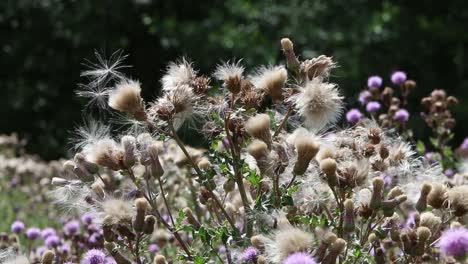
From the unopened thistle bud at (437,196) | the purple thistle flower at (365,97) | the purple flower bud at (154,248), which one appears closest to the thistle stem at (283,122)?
the unopened thistle bud at (437,196)

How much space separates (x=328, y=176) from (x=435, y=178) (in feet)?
2.43

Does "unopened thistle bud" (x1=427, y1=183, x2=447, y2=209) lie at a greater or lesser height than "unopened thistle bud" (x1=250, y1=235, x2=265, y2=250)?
greater

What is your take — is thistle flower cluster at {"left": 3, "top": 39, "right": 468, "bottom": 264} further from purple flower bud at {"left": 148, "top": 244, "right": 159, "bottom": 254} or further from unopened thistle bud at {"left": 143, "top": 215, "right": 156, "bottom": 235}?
purple flower bud at {"left": 148, "top": 244, "right": 159, "bottom": 254}

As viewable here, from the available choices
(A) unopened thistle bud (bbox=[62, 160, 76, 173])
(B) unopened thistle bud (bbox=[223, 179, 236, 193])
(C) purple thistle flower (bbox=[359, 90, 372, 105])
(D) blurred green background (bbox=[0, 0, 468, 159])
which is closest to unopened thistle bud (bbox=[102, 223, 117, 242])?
(A) unopened thistle bud (bbox=[62, 160, 76, 173])

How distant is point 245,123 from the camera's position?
6.81ft

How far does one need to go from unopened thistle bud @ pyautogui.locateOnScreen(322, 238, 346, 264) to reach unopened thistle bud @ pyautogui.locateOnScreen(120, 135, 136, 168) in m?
0.60

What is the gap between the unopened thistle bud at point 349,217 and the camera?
1.98 meters

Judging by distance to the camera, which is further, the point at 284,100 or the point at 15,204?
the point at 15,204

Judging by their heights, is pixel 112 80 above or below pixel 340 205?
above

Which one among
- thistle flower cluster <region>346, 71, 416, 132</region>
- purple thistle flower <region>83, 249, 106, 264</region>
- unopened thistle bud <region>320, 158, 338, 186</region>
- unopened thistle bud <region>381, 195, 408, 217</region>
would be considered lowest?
unopened thistle bud <region>381, 195, 408, 217</region>

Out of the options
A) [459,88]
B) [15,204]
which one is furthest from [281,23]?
[15,204]

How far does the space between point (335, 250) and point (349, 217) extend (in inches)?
6.3

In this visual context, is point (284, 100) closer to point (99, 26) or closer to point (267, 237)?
point (267, 237)

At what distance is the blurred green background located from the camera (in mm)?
9742
